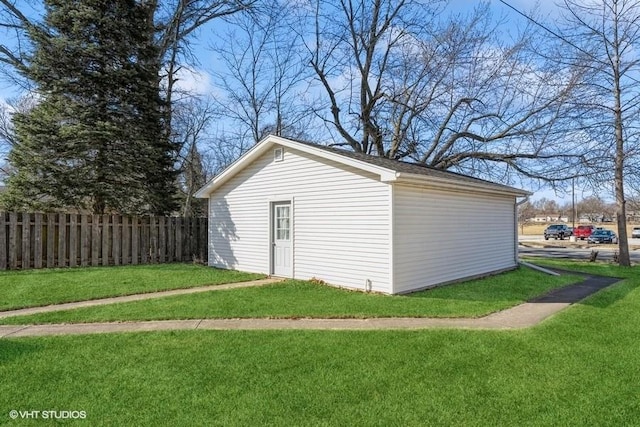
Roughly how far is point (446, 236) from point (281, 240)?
434 centimetres

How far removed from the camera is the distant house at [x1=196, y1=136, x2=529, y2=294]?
29.2ft

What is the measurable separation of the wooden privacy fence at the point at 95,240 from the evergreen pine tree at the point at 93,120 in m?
1.10

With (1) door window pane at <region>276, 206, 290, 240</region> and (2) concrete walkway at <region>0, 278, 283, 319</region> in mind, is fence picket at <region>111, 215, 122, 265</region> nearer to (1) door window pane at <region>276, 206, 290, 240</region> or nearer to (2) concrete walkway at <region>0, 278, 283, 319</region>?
(2) concrete walkway at <region>0, 278, 283, 319</region>

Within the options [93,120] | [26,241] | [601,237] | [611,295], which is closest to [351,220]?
[611,295]

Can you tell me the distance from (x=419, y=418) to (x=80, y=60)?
14681 mm

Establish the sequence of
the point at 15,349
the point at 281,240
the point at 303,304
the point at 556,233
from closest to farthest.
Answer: the point at 15,349 < the point at 303,304 < the point at 281,240 < the point at 556,233

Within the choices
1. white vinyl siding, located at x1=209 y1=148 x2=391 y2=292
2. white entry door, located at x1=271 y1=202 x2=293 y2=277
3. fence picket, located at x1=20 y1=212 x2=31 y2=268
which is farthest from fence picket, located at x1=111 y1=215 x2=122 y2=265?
white entry door, located at x1=271 y1=202 x2=293 y2=277

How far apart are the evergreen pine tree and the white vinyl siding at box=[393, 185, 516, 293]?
9.24m

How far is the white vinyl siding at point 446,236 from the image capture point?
29.2 feet

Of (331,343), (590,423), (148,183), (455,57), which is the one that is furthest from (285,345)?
(455,57)

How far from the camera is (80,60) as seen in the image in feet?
43.4

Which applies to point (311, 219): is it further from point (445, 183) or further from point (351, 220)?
point (445, 183)

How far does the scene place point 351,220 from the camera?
942 centimetres

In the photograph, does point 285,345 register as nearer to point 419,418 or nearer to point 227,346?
point 227,346
